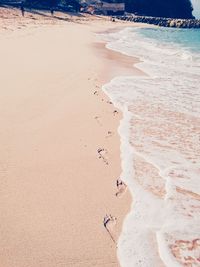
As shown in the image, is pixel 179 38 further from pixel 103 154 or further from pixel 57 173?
pixel 57 173

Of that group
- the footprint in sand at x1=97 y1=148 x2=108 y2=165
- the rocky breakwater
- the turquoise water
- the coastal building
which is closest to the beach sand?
the footprint in sand at x1=97 y1=148 x2=108 y2=165

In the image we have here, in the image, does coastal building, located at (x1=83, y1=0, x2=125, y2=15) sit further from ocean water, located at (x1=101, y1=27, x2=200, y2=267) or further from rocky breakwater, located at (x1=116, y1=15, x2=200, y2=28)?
ocean water, located at (x1=101, y1=27, x2=200, y2=267)

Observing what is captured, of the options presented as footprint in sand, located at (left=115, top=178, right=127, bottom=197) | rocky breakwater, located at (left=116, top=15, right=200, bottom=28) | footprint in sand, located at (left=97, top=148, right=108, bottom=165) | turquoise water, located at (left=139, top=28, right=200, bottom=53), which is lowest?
rocky breakwater, located at (left=116, top=15, right=200, bottom=28)

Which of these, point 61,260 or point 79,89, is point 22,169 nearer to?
point 61,260

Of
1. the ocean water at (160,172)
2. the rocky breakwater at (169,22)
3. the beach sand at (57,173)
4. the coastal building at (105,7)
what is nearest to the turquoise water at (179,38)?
the ocean water at (160,172)

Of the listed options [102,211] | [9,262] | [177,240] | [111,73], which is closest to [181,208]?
[177,240]

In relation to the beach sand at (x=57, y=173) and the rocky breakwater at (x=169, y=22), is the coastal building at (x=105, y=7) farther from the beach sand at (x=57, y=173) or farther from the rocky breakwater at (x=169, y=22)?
the beach sand at (x=57, y=173)

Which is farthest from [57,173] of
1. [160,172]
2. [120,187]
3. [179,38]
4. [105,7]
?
[105,7]
